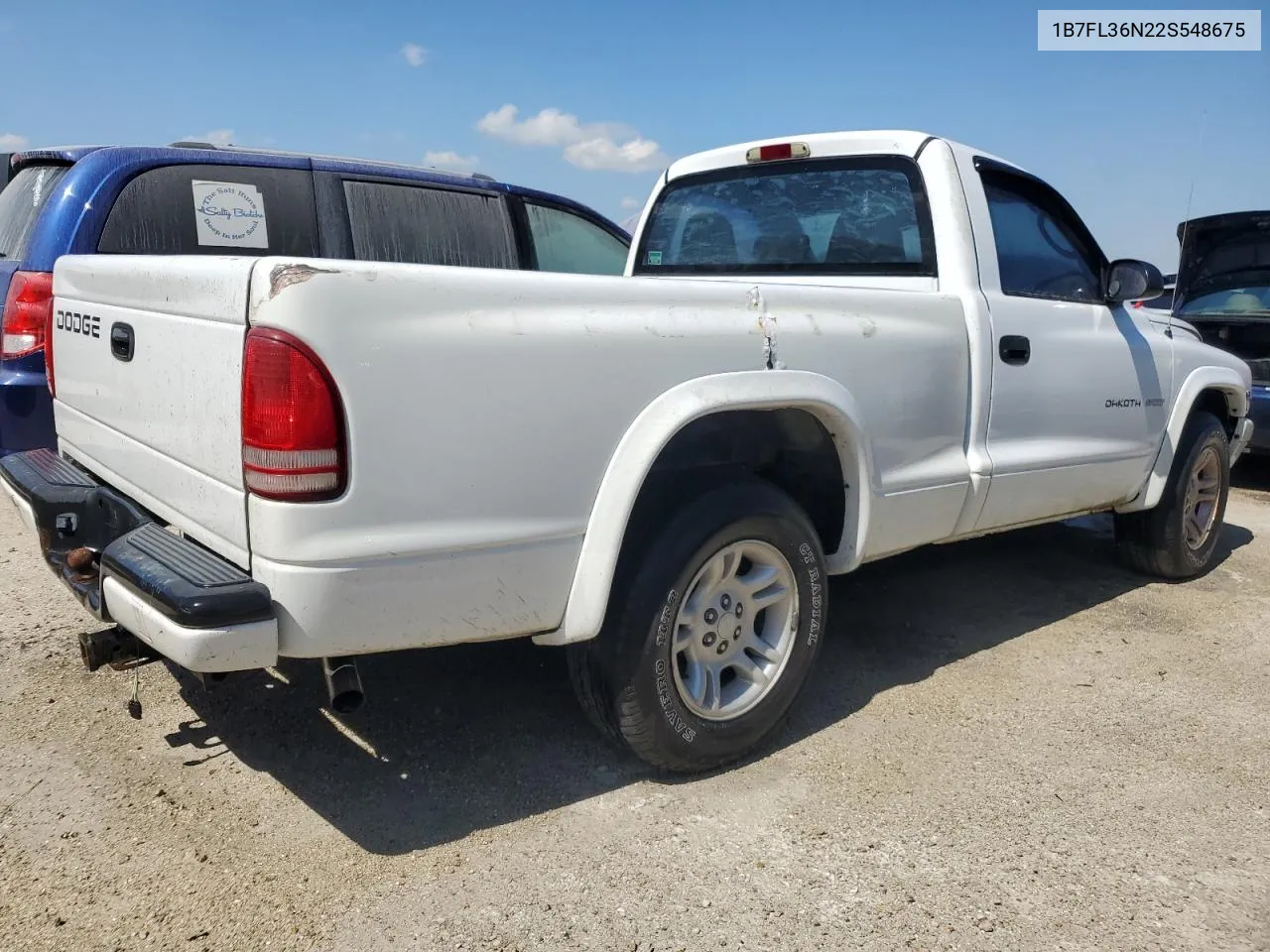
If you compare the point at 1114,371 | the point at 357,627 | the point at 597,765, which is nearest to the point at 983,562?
the point at 1114,371

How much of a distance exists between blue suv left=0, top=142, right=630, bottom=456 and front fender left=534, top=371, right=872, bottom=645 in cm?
275

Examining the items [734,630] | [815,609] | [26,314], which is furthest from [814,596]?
[26,314]

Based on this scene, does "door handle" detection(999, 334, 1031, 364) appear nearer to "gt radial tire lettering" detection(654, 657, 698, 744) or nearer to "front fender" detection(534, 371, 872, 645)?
"front fender" detection(534, 371, 872, 645)

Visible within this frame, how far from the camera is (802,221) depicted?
157 inches

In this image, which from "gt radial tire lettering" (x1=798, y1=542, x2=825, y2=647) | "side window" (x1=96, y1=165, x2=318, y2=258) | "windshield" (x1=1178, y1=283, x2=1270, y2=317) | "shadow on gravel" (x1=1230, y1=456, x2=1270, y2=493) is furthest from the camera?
"shadow on gravel" (x1=1230, y1=456, x2=1270, y2=493)

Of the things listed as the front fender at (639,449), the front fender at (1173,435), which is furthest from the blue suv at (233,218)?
the front fender at (1173,435)

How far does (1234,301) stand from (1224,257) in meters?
0.38

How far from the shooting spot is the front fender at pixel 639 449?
242cm

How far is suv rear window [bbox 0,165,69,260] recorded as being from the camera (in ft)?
14.5

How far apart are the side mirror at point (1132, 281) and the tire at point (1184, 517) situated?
104cm

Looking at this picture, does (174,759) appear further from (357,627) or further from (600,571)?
(600,571)

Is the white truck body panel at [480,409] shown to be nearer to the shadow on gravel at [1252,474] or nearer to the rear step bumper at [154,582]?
the rear step bumper at [154,582]

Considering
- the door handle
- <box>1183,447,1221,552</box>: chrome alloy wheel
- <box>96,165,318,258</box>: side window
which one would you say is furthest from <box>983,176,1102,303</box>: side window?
<box>96,165,318,258</box>: side window

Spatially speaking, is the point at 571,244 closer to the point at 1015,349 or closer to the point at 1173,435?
the point at 1015,349
